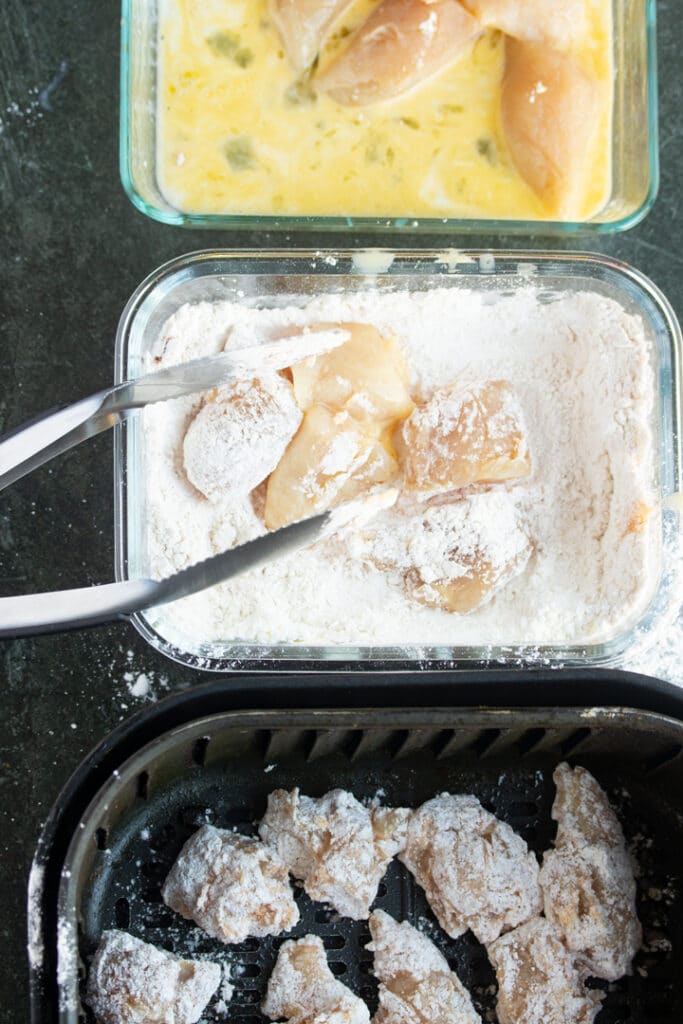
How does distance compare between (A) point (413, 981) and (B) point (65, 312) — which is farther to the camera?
(B) point (65, 312)

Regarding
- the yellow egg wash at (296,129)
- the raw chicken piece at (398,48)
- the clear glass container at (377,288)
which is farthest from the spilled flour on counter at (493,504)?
the raw chicken piece at (398,48)

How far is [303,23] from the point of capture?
1.02 metres

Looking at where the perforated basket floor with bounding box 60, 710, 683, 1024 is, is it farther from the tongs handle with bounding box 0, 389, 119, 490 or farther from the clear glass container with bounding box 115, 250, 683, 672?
the tongs handle with bounding box 0, 389, 119, 490

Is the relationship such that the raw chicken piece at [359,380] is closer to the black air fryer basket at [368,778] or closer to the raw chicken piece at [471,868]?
the black air fryer basket at [368,778]

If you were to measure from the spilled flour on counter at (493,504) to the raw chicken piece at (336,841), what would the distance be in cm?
17

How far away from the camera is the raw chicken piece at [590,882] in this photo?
3.14 feet

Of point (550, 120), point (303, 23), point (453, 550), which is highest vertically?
point (303, 23)

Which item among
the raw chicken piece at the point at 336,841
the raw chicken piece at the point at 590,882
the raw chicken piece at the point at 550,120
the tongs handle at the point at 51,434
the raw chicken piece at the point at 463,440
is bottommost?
the raw chicken piece at the point at 590,882

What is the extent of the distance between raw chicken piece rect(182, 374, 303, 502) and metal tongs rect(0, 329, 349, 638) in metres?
0.02

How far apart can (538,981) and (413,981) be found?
0.39ft

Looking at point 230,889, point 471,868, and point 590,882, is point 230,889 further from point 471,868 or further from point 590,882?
point 590,882

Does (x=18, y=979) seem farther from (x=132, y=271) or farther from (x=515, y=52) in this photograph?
(x=515, y=52)

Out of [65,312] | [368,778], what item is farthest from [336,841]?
[65,312]

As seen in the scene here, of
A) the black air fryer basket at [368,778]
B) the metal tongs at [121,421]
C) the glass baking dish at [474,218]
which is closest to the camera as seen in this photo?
the metal tongs at [121,421]
